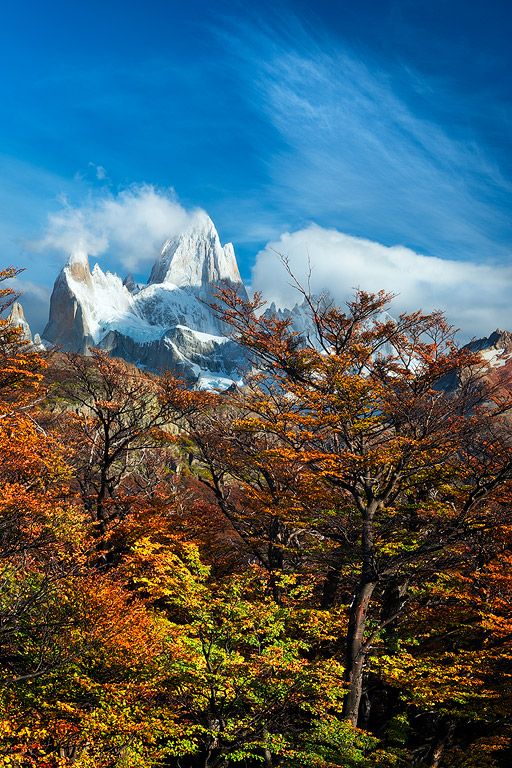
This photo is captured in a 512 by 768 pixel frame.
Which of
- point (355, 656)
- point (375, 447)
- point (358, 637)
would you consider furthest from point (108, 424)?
point (355, 656)

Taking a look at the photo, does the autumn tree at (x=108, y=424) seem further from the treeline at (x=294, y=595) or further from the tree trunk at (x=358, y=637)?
the tree trunk at (x=358, y=637)

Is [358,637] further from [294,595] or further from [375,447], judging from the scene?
[375,447]

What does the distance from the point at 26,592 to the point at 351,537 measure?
10.3m

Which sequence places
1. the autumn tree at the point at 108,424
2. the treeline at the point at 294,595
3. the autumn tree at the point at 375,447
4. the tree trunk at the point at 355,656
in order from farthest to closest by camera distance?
1. the autumn tree at the point at 108,424
2. the autumn tree at the point at 375,447
3. the tree trunk at the point at 355,656
4. the treeline at the point at 294,595

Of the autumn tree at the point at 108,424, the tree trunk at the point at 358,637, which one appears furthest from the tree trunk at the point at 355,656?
the autumn tree at the point at 108,424

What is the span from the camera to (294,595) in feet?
56.7

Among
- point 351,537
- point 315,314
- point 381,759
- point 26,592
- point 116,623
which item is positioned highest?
point 315,314

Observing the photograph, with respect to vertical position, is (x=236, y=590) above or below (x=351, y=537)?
below

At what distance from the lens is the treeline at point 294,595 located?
37.1 ft

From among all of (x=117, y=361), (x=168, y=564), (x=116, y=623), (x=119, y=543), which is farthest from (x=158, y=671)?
(x=117, y=361)


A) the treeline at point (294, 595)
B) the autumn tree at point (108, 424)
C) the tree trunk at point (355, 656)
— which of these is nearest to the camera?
the treeline at point (294, 595)

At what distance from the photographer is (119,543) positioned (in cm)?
2217

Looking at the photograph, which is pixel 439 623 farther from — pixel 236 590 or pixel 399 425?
pixel 236 590

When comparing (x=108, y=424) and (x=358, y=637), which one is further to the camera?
(x=108, y=424)
